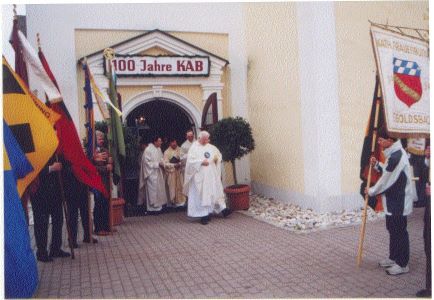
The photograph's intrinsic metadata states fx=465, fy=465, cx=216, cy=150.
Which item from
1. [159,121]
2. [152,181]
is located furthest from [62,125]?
[159,121]

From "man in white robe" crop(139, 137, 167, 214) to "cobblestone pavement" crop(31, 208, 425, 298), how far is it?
85.1 inches

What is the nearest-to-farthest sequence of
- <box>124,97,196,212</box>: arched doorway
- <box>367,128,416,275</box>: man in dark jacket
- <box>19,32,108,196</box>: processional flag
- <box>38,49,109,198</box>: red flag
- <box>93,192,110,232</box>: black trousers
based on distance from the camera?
<box>367,128,416,275</box>: man in dark jacket
<box>19,32,108,196</box>: processional flag
<box>38,49,109,198</box>: red flag
<box>93,192,110,232</box>: black trousers
<box>124,97,196,212</box>: arched doorway

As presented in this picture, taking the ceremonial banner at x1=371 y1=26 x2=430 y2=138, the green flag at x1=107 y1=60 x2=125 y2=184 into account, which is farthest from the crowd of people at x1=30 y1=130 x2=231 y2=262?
the ceremonial banner at x1=371 y1=26 x2=430 y2=138

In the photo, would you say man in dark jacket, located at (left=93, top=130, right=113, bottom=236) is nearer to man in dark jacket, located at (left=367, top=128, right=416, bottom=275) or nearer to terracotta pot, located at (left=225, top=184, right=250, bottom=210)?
terracotta pot, located at (left=225, top=184, right=250, bottom=210)

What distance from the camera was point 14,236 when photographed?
3.82m

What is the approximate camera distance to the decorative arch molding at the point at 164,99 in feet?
32.0

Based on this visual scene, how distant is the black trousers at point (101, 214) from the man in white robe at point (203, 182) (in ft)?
4.80

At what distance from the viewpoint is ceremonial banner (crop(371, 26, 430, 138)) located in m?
4.54

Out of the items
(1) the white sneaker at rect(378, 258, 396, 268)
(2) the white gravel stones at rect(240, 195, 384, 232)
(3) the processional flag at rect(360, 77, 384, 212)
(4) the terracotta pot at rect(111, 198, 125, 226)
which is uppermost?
(3) the processional flag at rect(360, 77, 384, 212)

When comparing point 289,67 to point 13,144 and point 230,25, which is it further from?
point 13,144

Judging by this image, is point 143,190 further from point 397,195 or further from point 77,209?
point 397,195

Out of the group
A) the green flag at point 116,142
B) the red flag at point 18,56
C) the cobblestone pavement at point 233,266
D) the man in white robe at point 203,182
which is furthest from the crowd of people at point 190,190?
the red flag at point 18,56

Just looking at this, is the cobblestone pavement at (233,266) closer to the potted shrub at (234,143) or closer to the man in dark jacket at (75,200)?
the man in dark jacket at (75,200)

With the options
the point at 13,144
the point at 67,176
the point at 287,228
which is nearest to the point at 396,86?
the point at 287,228
